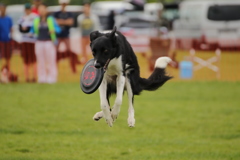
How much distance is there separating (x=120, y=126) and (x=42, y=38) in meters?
6.31

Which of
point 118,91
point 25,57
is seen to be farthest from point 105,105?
point 25,57

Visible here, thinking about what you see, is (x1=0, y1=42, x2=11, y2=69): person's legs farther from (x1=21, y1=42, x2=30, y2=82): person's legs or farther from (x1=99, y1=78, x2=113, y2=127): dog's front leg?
(x1=99, y1=78, x2=113, y2=127): dog's front leg

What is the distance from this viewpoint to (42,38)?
17141mm

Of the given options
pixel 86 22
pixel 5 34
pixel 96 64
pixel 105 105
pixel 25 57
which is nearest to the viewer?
pixel 96 64

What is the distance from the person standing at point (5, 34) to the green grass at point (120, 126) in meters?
1.32

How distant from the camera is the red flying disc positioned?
282 inches

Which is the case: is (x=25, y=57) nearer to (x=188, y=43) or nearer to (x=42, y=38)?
(x=42, y=38)

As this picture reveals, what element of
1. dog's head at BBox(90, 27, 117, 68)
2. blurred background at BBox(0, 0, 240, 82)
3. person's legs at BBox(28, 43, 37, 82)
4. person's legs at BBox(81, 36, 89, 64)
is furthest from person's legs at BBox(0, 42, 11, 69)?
dog's head at BBox(90, 27, 117, 68)

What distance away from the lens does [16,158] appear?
A: 8281 millimetres

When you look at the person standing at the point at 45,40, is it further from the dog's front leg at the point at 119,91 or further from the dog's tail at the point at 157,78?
the dog's front leg at the point at 119,91

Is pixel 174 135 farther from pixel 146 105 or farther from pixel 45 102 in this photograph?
pixel 45 102

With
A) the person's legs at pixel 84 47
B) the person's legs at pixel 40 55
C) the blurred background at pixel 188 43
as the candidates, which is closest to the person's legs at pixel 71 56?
the blurred background at pixel 188 43

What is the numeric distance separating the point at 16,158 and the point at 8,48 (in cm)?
1047

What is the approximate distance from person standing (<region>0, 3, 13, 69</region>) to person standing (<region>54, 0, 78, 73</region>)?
1.72 metres
